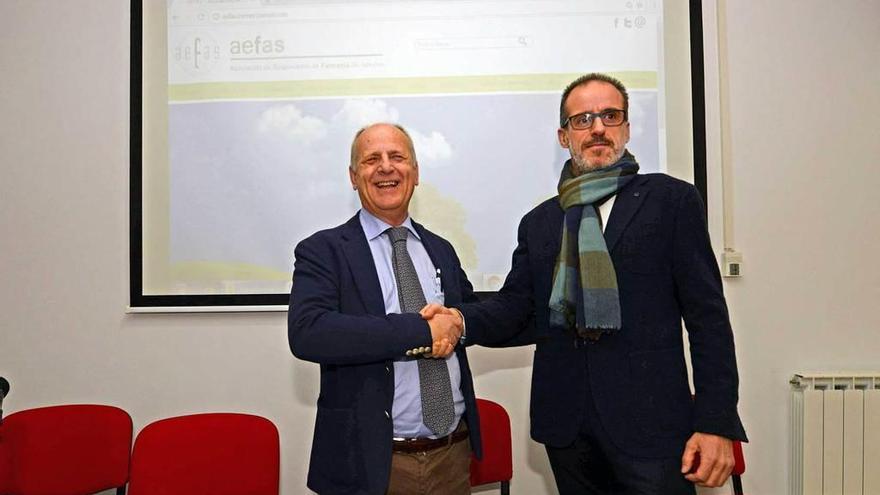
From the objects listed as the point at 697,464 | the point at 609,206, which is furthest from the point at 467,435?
the point at 609,206

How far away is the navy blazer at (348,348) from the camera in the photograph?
168 cm

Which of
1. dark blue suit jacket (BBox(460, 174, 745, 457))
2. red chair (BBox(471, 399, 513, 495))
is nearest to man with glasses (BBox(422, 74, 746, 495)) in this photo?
dark blue suit jacket (BBox(460, 174, 745, 457))

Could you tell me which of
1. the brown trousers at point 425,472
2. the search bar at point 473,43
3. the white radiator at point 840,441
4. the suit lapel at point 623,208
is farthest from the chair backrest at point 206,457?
the white radiator at point 840,441

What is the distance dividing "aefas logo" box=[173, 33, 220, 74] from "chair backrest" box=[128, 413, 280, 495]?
1.62 m

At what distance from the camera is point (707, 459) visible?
1.56m

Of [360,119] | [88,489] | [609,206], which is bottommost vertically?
[88,489]

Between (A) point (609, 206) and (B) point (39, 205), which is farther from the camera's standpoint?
(B) point (39, 205)

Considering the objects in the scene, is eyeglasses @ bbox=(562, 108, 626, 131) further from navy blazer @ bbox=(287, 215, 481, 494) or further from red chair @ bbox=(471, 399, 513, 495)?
red chair @ bbox=(471, 399, 513, 495)

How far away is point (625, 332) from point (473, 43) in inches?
70.1

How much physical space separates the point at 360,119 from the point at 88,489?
6.41 ft

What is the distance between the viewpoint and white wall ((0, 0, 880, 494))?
2.92 meters

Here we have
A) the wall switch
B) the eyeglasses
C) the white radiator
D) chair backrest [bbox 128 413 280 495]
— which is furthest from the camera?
the wall switch

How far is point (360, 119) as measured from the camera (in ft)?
9.71

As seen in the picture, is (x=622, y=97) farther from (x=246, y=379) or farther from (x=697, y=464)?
(x=246, y=379)
